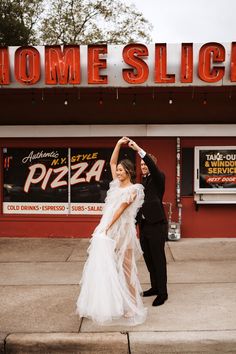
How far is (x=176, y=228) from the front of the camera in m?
9.44

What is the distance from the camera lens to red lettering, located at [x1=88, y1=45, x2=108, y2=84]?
8578 mm

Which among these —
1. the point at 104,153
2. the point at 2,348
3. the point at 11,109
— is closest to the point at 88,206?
the point at 104,153

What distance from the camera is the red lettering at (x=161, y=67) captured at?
28.0 feet

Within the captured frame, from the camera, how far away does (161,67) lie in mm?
8562

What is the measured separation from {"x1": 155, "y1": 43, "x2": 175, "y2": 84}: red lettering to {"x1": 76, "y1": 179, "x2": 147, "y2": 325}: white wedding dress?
162 inches

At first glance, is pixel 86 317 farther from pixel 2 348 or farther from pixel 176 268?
pixel 176 268

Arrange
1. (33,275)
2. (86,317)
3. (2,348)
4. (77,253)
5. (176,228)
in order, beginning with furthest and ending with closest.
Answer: (176,228), (77,253), (33,275), (86,317), (2,348)

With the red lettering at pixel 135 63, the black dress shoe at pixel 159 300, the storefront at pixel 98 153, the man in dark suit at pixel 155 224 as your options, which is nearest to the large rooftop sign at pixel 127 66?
the red lettering at pixel 135 63

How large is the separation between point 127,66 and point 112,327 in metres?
5.72

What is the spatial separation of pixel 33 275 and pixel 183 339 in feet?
10.5

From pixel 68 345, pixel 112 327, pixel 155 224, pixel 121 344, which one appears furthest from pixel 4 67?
pixel 121 344

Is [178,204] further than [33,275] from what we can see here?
Yes

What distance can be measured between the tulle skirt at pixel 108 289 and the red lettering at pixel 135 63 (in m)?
4.59

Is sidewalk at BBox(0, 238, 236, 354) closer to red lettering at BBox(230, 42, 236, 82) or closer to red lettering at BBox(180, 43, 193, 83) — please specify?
red lettering at BBox(230, 42, 236, 82)
